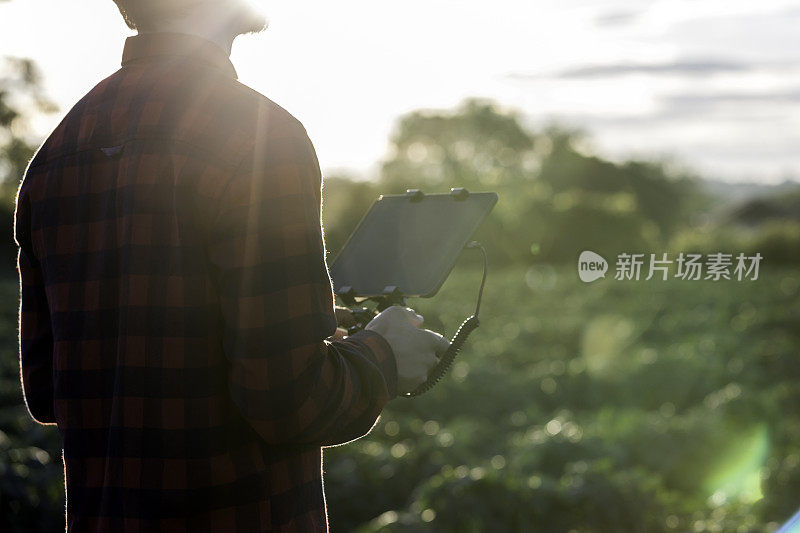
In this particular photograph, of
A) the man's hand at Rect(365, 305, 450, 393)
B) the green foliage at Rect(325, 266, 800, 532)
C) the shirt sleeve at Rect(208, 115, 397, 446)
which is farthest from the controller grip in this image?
the shirt sleeve at Rect(208, 115, 397, 446)

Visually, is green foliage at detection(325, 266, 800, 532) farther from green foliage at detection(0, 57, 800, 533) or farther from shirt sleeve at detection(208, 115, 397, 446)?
shirt sleeve at detection(208, 115, 397, 446)

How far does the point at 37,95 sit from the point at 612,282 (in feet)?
67.4

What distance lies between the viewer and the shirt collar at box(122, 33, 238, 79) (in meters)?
1.63

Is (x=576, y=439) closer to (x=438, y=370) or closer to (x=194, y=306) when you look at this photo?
(x=438, y=370)

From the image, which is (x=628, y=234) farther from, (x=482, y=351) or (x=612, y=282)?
(x=482, y=351)

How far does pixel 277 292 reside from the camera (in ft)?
4.83

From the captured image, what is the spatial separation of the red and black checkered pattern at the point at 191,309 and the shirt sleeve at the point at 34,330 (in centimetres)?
15

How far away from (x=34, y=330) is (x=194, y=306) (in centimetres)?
59

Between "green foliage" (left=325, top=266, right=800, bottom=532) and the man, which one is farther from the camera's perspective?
"green foliage" (left=325, top=266, right=800, bottom=532)

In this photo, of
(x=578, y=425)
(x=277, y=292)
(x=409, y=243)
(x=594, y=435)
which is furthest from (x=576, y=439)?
(x=277, y=292)

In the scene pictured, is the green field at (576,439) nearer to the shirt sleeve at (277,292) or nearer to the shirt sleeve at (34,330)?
the shirt sleeve at (277,292)

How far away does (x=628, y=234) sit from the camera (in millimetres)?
30125

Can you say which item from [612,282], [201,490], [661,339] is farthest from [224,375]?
[612,282]

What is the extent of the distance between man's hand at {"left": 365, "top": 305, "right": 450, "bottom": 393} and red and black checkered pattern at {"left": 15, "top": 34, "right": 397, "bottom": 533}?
3 cm
